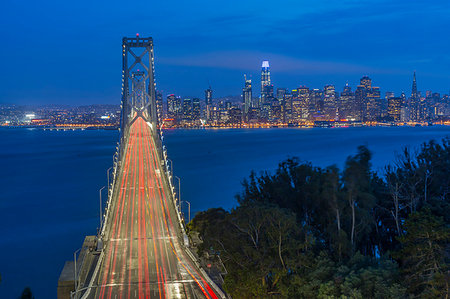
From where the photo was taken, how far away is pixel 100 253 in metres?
19.8

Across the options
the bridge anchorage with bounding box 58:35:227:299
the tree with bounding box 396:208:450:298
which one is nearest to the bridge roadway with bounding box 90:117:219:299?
the bridge anchorage with bounding box 58:35:227:299

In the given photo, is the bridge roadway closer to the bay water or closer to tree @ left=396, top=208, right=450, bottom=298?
the bay water

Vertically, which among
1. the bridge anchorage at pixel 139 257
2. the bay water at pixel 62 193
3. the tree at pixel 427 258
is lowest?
the bay water at pixel 62 193

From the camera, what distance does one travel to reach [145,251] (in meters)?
20.3

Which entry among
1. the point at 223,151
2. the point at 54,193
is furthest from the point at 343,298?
the point at 223,151

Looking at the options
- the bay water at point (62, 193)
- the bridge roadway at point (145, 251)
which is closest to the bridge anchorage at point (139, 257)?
the bridge roadway at point (145, 251)

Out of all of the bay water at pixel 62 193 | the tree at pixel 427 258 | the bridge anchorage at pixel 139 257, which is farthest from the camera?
the bay water at pixel 62 193

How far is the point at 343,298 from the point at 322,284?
Result: 3.66 feet

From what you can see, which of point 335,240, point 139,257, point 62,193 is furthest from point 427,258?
point 62,193

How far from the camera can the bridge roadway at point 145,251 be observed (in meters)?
16.3

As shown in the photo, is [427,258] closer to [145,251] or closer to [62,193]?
[145,251]

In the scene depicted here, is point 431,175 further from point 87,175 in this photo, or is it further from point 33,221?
point 87,175

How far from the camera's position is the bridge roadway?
16.3 meters

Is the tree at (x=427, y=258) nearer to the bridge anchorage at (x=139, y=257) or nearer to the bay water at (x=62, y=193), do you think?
the bridge anchorage at (x=139, y=257)
